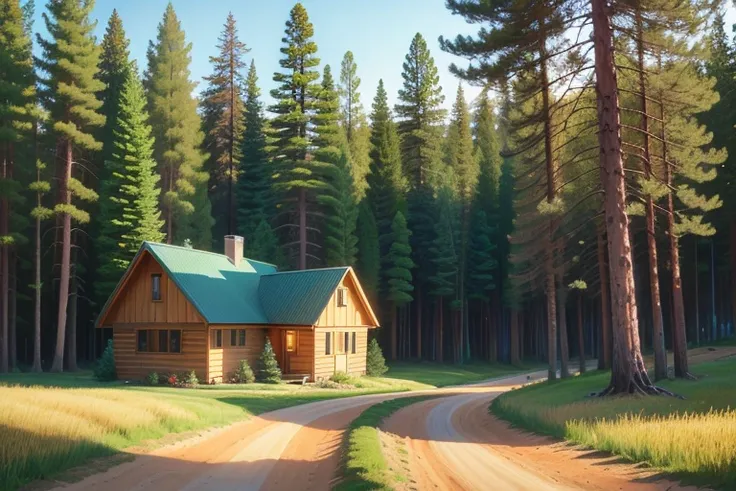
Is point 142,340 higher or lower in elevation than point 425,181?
lower

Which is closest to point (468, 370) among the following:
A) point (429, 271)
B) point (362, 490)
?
point (429, 271)

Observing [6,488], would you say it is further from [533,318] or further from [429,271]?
[533,318]

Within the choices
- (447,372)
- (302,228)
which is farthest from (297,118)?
(447,372)

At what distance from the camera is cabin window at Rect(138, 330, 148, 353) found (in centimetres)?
3512

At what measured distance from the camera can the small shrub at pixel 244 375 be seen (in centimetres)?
3397

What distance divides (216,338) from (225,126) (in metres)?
35.6

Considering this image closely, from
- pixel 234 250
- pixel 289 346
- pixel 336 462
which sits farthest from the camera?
pixel 234 250

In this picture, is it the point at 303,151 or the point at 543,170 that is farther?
the point at 303,151

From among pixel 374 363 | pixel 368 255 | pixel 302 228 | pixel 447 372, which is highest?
pixel 302 228

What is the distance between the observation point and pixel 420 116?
2574 inches

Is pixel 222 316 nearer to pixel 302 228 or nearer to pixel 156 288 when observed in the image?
pixel 156 288

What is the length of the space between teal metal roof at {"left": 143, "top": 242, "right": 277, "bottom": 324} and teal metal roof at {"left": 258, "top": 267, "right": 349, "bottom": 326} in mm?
627

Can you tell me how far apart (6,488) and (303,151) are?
3916cm

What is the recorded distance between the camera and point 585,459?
41.5 feet
